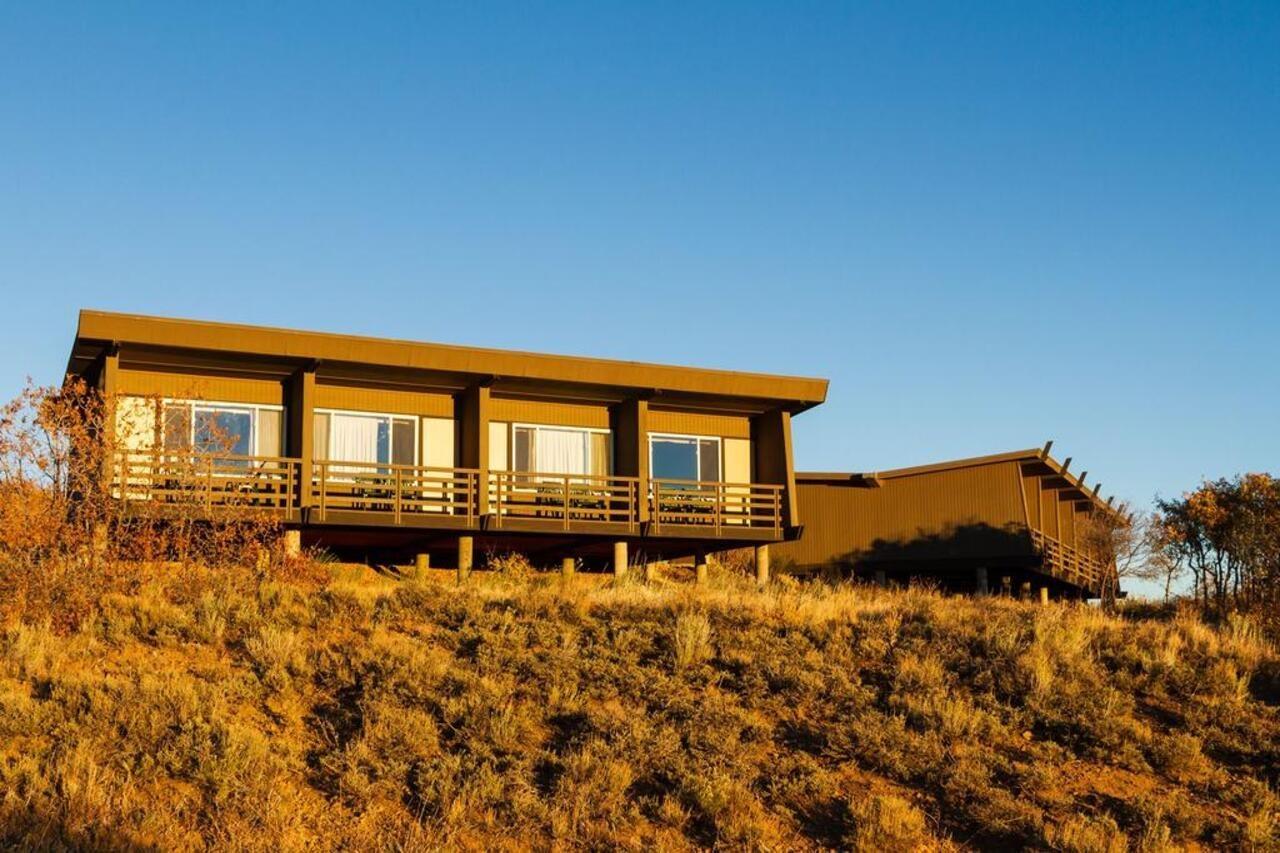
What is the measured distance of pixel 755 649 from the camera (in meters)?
20.1

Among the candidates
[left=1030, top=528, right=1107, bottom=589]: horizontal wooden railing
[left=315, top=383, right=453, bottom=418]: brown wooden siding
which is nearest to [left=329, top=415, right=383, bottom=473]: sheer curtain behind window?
[left=315, top=383, right=453, bottom=418]: brown wooden siding

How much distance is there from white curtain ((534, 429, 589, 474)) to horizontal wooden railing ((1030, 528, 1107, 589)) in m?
14.4

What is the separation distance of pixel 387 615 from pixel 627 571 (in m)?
7.94

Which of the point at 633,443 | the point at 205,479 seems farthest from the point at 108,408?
the point at 633,443

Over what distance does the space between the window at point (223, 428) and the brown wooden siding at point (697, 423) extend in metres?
8.05

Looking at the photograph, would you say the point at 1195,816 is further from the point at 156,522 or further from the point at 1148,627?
the point at 156,522

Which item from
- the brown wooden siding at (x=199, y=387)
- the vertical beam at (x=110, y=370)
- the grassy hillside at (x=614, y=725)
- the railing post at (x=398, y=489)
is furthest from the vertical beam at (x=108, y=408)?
the railing post at (x=398, y=489)

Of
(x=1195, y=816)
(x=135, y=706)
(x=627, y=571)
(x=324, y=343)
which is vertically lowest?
(x=1195, y=816)

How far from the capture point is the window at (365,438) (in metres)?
28.9

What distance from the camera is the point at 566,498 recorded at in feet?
96.2

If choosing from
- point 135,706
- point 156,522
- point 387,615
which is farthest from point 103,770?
point 156,522

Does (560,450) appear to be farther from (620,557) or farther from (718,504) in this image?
(718,504)

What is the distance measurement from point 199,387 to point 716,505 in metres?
10.7

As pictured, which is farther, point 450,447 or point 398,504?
point 450,447
